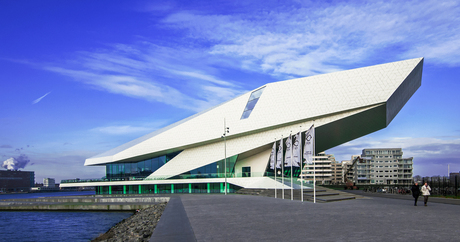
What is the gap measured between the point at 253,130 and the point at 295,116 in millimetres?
5473

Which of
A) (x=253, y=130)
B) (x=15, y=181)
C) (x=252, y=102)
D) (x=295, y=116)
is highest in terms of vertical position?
(x=252, y=102)

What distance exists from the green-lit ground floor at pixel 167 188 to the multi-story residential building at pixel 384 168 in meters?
82.4

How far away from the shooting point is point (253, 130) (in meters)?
39.5

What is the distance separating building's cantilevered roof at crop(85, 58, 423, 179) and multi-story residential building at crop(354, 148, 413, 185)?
74.7m

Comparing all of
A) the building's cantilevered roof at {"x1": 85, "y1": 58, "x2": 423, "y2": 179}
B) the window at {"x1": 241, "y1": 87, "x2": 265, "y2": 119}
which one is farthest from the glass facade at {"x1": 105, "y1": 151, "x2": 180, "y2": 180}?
the window at {"x1": 241, "y1": 87, "x2": 265, "y2": 119}

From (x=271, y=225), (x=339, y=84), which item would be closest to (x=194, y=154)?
(x=339, y=84)

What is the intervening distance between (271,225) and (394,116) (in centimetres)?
3206

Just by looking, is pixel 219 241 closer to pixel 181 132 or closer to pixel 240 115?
pixel 240 115

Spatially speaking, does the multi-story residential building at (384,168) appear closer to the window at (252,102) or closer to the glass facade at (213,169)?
the glass facade at (213,169)

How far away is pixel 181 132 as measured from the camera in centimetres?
4462

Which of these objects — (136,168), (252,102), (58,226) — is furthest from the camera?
(136,168)

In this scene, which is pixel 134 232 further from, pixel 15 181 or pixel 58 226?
pixel 15 181

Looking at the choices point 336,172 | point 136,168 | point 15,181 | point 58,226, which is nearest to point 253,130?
point 136,168

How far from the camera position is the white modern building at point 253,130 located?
3238 cm
